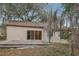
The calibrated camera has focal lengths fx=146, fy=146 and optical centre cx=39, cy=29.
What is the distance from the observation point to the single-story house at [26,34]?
1564 millimetres

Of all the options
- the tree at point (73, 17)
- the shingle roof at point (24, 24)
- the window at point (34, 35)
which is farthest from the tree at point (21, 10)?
the tree at point (73, 17)

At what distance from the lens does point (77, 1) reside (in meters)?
1.57

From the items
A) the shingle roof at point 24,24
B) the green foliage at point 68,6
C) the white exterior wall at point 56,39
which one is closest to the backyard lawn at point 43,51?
the white exterior wall at point 56,39

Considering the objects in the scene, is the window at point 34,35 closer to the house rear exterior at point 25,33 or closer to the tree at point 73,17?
the house rear exterior at point 25,33

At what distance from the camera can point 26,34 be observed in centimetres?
157

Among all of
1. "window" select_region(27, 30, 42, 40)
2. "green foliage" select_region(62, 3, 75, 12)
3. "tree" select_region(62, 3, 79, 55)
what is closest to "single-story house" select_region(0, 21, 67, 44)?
"window" select_region(27, 30, 42, 40)

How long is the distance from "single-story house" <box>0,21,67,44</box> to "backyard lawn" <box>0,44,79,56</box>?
0.21 ft

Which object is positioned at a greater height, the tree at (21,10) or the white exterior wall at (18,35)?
the tree at (21,10)

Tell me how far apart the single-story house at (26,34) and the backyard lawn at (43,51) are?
7cm

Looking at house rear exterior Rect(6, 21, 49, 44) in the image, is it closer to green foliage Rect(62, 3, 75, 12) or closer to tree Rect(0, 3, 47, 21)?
tree Rect(0, 3, 47, 21)

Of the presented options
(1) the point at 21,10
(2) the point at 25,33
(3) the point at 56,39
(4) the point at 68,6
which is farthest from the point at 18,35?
(4) the point at 68,6

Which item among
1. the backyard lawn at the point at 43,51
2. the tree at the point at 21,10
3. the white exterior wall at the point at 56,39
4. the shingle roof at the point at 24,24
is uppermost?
the tree at the point at 21,10

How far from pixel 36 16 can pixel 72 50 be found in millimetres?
536

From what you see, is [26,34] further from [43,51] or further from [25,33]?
[43,51]
